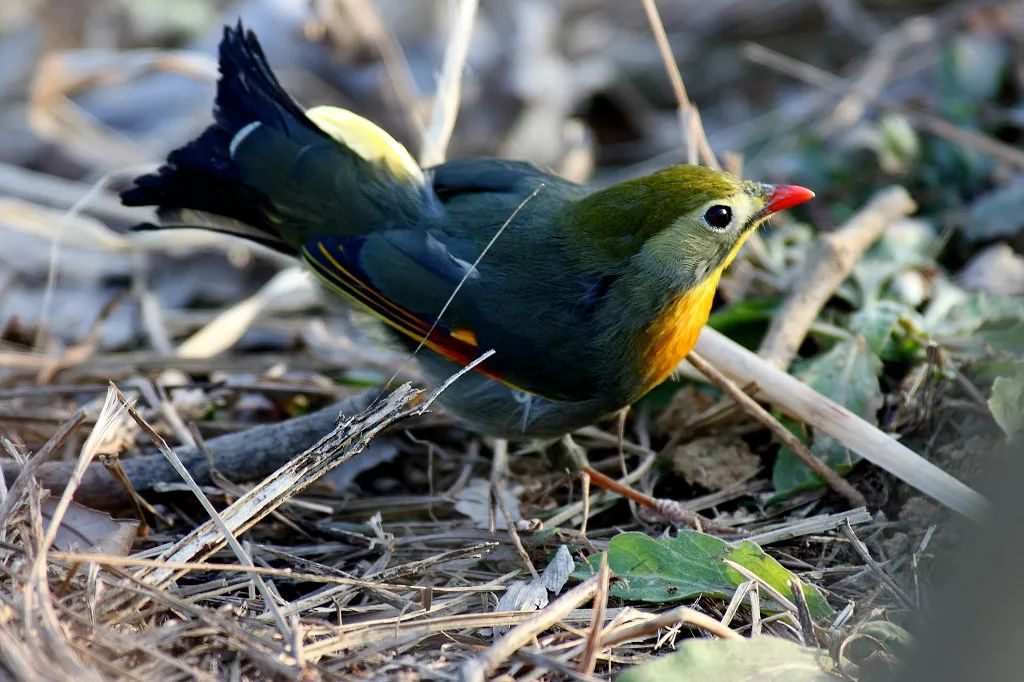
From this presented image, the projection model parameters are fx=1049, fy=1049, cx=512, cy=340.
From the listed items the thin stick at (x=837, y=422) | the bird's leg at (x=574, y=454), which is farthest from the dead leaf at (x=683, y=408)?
the bird's leg at (x=574, y=454)

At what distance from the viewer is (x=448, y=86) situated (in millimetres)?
4586

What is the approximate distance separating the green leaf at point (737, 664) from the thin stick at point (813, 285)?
1.57 metres

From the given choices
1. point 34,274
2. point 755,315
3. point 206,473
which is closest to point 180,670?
point 206,473

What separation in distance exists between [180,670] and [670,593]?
1.37m

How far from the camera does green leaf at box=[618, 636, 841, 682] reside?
2523mm

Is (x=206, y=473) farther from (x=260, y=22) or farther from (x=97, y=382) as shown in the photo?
(x=260, y=22)

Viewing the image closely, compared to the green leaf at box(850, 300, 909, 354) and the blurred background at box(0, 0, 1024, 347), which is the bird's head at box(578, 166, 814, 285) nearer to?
the green leaf at box(850, 300, 909, 354)

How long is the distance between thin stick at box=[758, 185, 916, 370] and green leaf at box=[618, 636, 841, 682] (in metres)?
1.57

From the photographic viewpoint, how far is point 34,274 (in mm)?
5852

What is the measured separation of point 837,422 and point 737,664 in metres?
1.27

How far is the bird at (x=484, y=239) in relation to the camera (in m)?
3.66

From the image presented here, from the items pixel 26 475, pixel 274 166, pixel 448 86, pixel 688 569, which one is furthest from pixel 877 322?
pixel 26 475

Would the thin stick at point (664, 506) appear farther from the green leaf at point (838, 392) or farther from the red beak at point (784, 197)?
the red beak at point (784, 197)

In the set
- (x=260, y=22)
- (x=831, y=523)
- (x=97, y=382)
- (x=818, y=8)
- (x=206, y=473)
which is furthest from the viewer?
(x=818, y=8)
